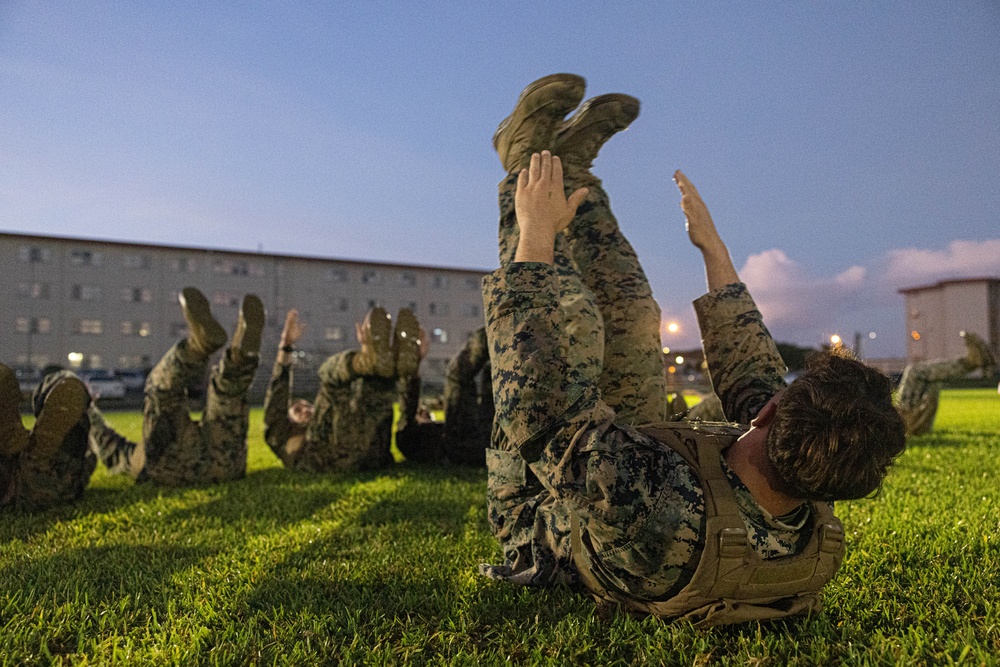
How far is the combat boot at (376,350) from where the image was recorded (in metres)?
5.34

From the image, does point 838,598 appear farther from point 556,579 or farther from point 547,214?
point 547,214

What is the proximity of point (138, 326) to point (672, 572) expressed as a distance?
50.7 m

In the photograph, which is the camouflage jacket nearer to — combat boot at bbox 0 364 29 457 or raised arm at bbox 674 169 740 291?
raised arm at bbox 674 169 740 291

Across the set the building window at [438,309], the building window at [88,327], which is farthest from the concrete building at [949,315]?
the building window at [88,327]

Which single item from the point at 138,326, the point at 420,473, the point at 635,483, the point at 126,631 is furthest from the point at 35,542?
the point at 138,326

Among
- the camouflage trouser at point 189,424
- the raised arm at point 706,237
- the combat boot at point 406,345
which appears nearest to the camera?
the raised arm at point 706,237

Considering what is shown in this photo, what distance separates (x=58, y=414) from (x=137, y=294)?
47224mm

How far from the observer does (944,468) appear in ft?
18.1

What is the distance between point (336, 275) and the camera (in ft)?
164

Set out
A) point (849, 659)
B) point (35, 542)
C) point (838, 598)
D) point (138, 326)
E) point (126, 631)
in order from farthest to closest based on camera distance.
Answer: point (138, 326), point (35, 542), point (838, 598), point (126, 631), point (849, 659)

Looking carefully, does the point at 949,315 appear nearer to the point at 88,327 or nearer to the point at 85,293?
the point at 88,327

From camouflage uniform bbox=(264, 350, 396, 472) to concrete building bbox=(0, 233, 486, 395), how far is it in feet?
106

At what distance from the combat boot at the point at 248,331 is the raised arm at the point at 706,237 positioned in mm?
3559

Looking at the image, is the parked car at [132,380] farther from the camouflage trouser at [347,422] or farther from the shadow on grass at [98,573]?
the shadow on grass at [98,573]
